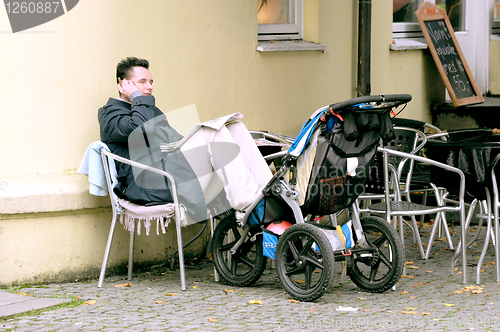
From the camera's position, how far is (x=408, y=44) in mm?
8281

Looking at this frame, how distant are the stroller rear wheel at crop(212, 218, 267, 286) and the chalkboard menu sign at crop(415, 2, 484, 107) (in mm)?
4448

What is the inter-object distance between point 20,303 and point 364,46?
15.8 ft

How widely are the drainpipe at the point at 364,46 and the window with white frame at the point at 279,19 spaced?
2.61 feet

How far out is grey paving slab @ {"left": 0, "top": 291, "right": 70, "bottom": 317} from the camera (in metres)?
4.01

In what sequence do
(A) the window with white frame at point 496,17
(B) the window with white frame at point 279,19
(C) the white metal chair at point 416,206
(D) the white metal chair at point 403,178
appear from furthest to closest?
(A) the window with white frame at point 496,17, (B) the window with white frame at point 279,19, (D) the white metal chair at point 403,178, (C) the white metal chair at point 416,206

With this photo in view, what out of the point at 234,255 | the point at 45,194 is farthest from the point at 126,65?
the point at 234,255

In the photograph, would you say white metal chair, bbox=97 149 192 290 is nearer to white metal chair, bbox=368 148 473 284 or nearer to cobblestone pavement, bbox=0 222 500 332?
cobblestone pavement, bbox=0 222 500 332

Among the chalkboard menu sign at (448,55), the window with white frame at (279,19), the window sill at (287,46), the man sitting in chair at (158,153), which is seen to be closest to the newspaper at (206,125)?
the man sitting in chair at (158,153)

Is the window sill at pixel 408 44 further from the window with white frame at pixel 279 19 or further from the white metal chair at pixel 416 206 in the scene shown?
the white metal chair at pixel 416 206

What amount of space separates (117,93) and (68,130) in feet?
1.68

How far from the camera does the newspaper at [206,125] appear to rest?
4.43 m

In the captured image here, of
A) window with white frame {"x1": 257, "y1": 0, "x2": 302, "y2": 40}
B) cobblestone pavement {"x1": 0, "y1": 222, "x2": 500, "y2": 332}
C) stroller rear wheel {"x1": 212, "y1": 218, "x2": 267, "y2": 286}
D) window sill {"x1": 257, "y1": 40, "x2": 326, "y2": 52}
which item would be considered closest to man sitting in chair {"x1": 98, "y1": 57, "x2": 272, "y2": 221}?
stroller rear wheel {"x1": 212, "y1": 218, "x2": 267, "y2": 286}

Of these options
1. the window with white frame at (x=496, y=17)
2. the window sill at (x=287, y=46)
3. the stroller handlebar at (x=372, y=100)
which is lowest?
the stroller handlebar at (x=372, y=100)

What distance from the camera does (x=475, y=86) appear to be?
8.38 meters
